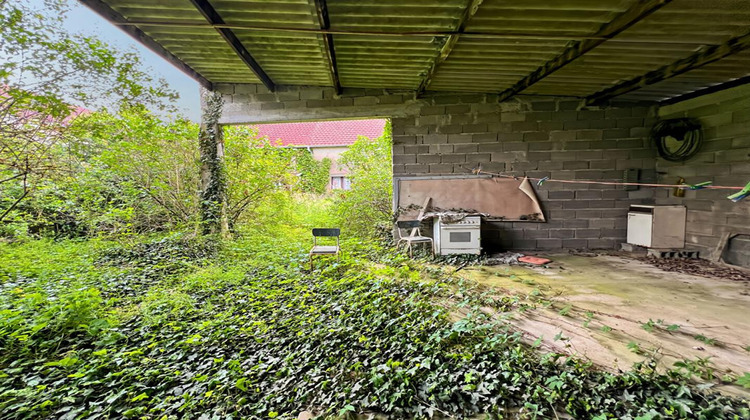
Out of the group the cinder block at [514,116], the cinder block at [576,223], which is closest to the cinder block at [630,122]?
the cinder block at [514,116]

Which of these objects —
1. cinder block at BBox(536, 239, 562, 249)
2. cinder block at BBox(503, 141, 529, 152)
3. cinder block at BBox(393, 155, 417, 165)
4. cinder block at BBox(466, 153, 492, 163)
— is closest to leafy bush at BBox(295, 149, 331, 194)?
cinder block at BBox(393, 155, 417, 165)

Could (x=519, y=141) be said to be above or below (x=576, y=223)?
above

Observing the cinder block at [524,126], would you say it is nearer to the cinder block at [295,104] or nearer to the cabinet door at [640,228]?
the cabinet door at [640,228]

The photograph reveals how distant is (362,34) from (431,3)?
88 cm

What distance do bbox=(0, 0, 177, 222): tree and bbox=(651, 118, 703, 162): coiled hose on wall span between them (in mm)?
8887

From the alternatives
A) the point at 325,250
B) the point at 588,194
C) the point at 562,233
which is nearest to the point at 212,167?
the point at 325,250

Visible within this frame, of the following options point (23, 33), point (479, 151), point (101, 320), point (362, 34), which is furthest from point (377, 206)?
point (23, 33)

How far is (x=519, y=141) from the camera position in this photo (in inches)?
218

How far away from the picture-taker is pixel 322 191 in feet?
36.2

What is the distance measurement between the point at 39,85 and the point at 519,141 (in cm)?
687

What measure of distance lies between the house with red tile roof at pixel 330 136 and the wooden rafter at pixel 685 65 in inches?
354

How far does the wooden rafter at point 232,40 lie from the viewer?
3.10 metres

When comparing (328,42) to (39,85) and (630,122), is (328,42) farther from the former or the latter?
(630,122)

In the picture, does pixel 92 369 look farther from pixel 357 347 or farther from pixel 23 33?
pixel 23 33
